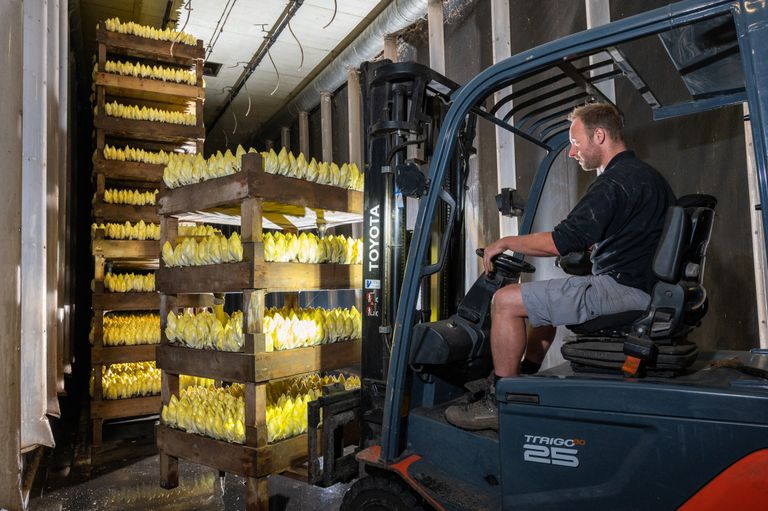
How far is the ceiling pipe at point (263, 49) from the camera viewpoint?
9.55 meters

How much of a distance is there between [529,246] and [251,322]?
242 cm

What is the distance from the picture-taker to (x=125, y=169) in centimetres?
773

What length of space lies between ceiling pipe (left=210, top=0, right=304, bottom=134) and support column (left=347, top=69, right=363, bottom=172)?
1.47 m

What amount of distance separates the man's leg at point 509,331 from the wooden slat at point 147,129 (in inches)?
244

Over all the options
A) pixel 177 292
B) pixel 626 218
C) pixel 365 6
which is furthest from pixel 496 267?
pixel 365 6

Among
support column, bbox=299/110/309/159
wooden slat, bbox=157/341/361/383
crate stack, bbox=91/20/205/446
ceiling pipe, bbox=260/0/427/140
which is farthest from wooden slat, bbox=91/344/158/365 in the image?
support column, bbox=299/110/309/159

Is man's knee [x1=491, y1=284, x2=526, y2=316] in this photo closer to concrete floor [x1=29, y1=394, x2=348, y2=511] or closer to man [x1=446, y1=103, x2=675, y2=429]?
man [x1=446, y1=103, x2=675, y2=429]

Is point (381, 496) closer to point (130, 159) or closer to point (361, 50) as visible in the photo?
point (130, 159)

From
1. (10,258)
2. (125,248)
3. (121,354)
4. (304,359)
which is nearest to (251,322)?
(304,359)

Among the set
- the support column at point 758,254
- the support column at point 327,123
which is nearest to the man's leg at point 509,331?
the support column at point 758,254

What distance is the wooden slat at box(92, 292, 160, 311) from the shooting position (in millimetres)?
7370

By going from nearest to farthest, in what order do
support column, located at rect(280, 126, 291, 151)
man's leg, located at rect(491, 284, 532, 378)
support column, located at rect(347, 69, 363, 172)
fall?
man's leg, located at rect(491, 284, 532, 378), support column, located at rect(347, 69, 363, 172), support column, located at rect(280, 126, 291, 151)

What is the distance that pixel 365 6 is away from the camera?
942 centimetres

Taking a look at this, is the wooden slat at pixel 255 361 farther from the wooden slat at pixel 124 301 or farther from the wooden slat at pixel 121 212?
the wooden slat at pixel 121 212
